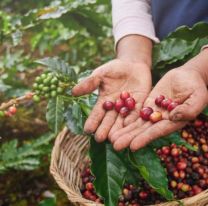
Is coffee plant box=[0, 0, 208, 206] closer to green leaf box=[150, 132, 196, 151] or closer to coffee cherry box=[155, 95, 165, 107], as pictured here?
green leaf box=[150, 132, 196, 151]

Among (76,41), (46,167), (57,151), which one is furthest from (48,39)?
(57,151)

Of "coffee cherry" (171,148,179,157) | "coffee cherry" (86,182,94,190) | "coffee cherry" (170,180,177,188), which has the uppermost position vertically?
"coffee cherry" (171,148,179,157)

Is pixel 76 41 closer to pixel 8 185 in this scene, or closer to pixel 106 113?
pixel 8 185

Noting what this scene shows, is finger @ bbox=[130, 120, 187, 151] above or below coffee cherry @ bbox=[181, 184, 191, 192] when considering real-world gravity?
above

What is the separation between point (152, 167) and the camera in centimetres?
161

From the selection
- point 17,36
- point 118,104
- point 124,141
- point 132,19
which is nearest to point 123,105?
point 118,104

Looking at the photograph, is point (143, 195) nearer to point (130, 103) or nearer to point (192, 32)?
point (130, 103)

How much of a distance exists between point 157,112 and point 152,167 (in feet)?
0.76

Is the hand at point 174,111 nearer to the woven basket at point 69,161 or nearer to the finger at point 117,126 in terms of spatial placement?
the finger at point 117,126

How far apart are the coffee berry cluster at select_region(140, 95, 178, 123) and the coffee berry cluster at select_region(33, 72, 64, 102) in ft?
1.26

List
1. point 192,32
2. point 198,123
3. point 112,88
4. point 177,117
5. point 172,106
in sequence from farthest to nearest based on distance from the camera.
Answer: point 198,123 → point 192,32 → point 112,88 → point 172,106 → point 177,117

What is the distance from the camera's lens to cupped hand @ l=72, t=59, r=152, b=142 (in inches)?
68.3

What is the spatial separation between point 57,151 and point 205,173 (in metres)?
0.73

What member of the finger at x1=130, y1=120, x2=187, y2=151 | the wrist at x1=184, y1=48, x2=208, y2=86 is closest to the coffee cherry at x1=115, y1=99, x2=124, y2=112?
the finger at x1=130, y1=120, x2=187, y2=151
